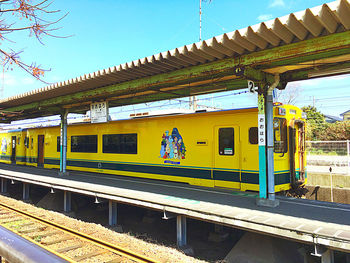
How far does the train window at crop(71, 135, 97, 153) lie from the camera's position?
1327 cm

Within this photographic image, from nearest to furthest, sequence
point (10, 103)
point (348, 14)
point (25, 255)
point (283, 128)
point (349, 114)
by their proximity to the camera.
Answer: point (25, 255), point (348, 14), point (283, 128), point (10, 103), point (349, 114)

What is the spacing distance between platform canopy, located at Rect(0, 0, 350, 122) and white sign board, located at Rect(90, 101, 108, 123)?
0.74 metres

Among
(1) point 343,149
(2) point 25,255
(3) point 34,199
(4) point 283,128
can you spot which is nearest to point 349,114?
(1) point 343,149

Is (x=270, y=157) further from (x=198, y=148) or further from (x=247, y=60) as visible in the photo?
(x=198, y=148)

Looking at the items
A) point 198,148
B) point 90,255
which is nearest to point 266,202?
point 198,148

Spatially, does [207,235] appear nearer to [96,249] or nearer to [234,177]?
[234,177]

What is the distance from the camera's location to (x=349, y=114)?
45.4 metres

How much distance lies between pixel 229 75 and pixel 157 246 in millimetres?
4695

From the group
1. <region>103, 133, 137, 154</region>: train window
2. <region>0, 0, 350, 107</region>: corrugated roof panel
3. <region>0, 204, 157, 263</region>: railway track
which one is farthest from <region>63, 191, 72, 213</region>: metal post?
<region>0, 0, 350, 107</region>: corrugated roof panel

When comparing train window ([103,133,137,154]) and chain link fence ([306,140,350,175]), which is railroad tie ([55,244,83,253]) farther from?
chain link fence ([306,140,350,175])

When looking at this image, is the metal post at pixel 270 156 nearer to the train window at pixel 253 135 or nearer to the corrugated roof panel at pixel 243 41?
the train window at pixel 253 135

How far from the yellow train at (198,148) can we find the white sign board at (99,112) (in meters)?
1.32

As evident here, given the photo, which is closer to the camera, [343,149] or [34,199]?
[34,199]

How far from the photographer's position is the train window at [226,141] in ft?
27.2
